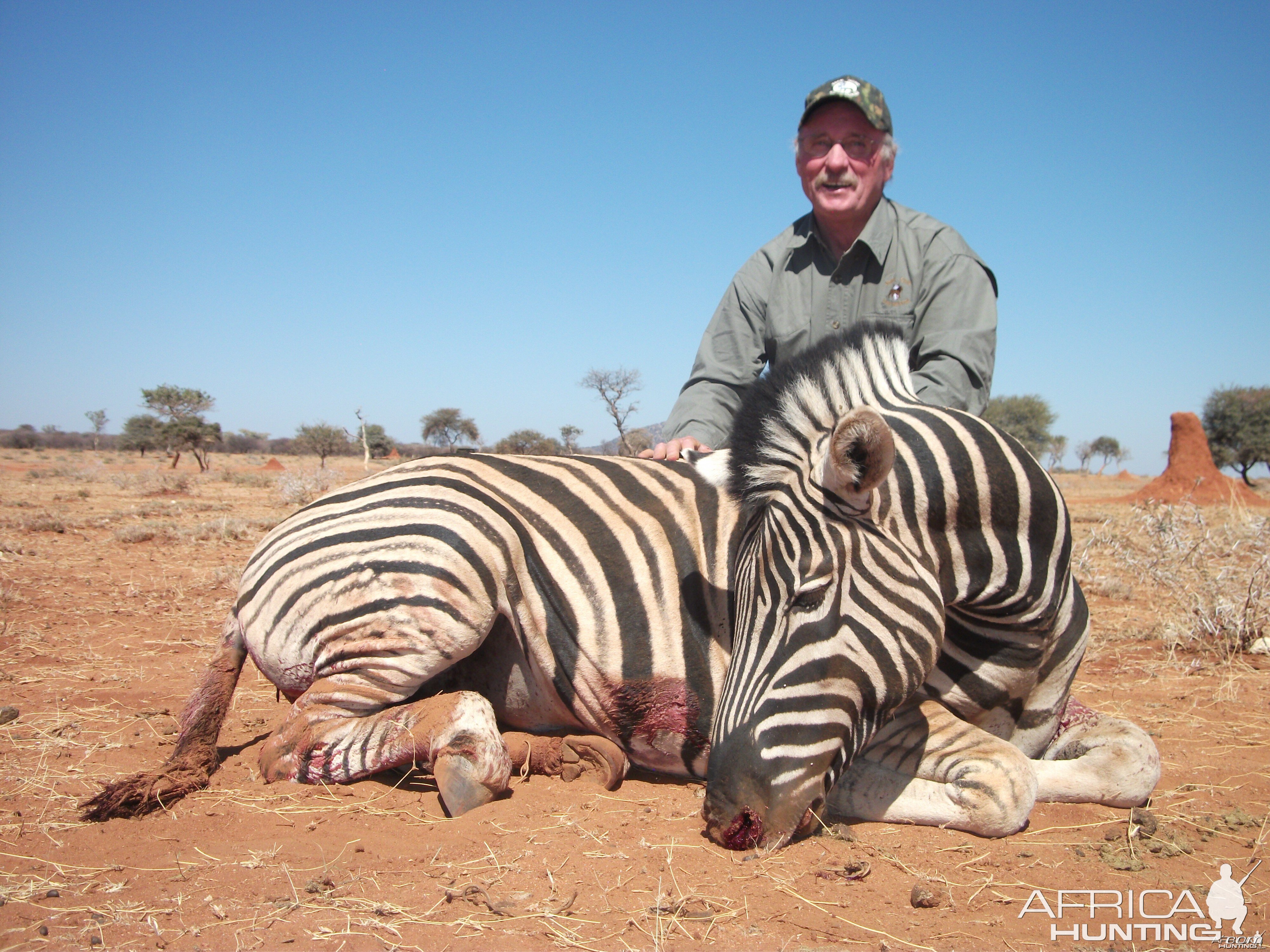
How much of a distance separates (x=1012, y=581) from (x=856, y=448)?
2.47 feet

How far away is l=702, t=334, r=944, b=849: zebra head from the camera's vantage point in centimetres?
221

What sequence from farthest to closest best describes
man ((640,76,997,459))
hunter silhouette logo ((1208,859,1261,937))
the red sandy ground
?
man ((640,76,997,459)) < hunter silhouette logo ((1208,859,1261,937)) < the red sandy ground

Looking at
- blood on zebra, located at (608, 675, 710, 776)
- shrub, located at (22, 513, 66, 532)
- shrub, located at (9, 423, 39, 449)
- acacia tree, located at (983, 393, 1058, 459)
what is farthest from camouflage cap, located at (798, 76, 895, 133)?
shrub, located at (9, 423, 39, 449)

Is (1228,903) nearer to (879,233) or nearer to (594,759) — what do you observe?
(594,759)

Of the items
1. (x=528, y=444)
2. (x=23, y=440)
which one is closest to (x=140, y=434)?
(x=23, y=440)

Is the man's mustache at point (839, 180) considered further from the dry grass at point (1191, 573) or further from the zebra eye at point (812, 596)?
the dry grass at point (1191, 573)

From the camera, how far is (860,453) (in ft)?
7.33

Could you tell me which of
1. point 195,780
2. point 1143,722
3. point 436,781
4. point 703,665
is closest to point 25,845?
point 195,780

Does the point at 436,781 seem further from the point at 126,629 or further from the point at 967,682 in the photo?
the point at 126,629

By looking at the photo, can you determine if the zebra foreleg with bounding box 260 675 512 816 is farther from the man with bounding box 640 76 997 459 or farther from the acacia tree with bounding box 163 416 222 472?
the acacia tree with bounding box 163 416 222 472

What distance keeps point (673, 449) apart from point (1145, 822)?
2.23 m

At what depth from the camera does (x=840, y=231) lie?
4176 millimetres

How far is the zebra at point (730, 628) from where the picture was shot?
2262mm

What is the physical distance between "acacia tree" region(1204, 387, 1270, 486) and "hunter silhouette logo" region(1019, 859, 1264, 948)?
32.9 meters
